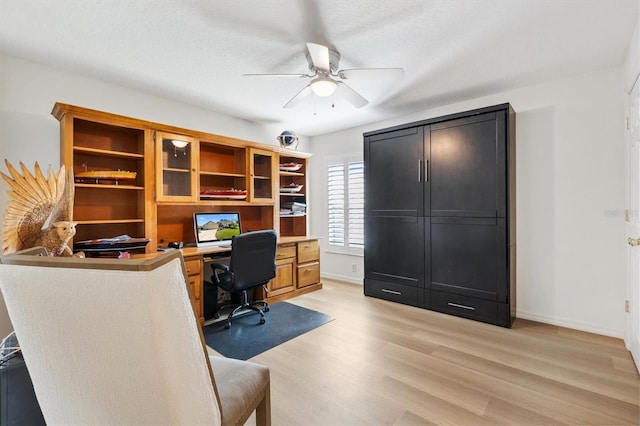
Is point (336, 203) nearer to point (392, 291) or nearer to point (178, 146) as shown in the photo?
point (392, 291)

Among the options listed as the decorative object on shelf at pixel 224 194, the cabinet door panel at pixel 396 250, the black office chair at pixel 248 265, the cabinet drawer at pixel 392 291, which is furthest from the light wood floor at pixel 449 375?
the decorative object on shelf at pixel 224 194

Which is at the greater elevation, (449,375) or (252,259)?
(252,259)

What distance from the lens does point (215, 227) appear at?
353 centimetres

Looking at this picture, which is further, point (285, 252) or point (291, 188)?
point (291, 188)

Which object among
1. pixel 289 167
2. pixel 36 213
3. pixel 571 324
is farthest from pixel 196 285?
pixel 571 324

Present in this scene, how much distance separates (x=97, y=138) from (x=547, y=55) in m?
4.06

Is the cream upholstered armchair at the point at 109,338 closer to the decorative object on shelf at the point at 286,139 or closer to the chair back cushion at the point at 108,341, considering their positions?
the chair back cushion at the point at 108,341

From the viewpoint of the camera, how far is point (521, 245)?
3111mm

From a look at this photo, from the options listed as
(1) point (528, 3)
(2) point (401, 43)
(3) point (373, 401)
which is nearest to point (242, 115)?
(2) point (401, 43)

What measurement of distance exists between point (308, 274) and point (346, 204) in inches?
49.1

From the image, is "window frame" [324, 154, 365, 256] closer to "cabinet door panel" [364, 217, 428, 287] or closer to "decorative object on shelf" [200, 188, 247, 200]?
"cabinet door panel" [364, 217, 428, 287]

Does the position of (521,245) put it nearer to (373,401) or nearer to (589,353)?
(589,353)

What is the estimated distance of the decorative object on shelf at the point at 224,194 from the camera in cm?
345

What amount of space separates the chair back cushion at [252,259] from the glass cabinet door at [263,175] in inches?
36.2
